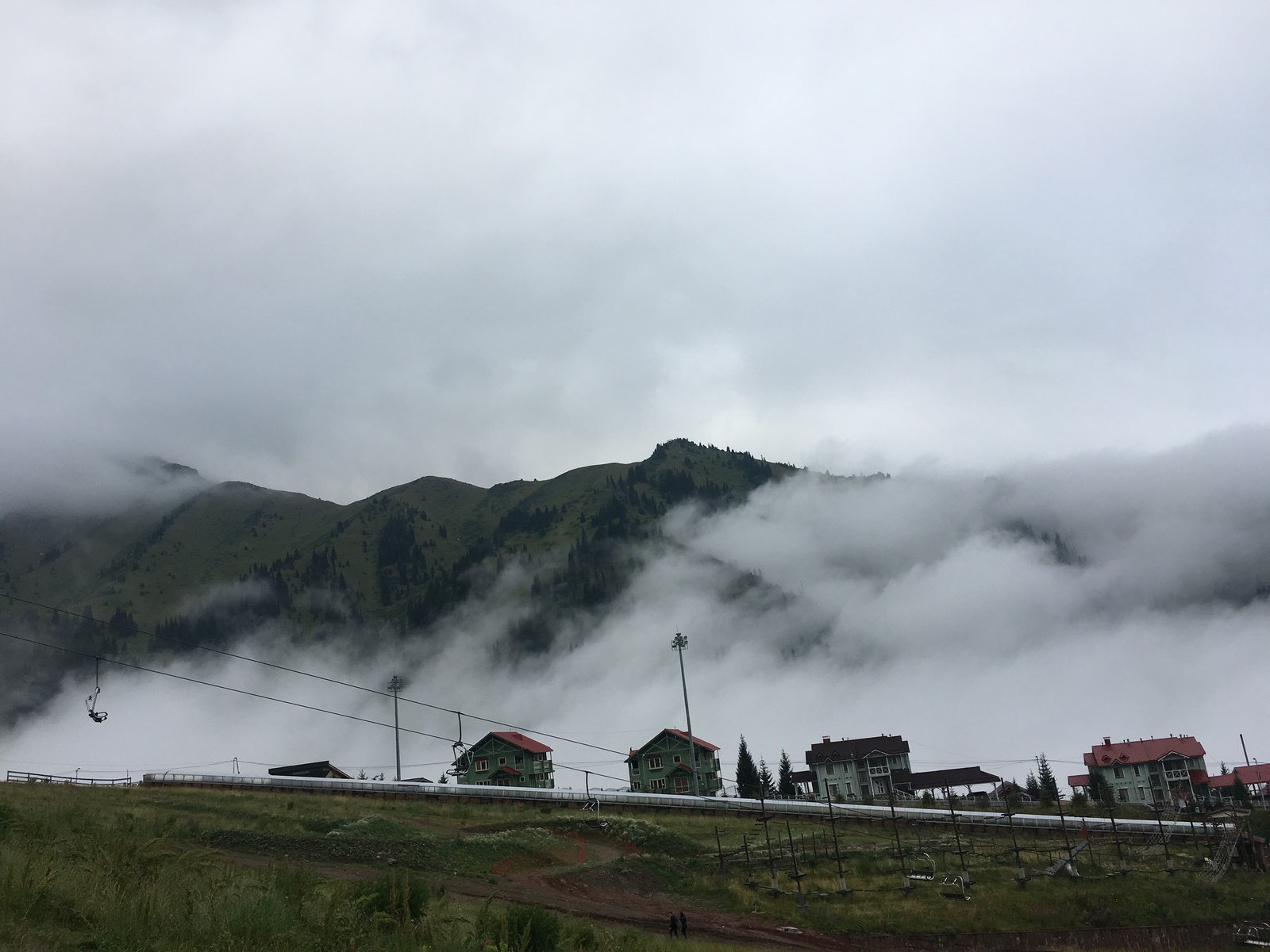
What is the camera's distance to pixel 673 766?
127m

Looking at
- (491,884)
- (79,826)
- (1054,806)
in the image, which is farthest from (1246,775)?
(79,826)

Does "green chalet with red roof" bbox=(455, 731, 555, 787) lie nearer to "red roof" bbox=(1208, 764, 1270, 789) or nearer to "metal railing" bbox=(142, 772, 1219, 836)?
"metal railing" bbox=(142, 772, 1219, 836)

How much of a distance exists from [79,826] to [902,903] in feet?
125

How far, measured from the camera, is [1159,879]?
2126 inches

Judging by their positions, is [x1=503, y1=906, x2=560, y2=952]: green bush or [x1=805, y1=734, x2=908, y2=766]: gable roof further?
[x1=805, y1=734, x2=908, y2=766]: gable roof

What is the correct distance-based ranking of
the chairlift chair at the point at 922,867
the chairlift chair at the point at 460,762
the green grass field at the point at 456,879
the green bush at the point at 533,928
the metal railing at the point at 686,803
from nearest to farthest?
the green grass field at the point at 456,879, the green bush at the point at 533,928, the chairlift chair at the point at 922,867, the metal railing at the point at 686,803, the chairlift chair at the point at 460,762

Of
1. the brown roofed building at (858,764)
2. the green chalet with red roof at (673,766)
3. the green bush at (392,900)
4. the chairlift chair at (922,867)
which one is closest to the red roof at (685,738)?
the green chalet with red roof at (673,766)

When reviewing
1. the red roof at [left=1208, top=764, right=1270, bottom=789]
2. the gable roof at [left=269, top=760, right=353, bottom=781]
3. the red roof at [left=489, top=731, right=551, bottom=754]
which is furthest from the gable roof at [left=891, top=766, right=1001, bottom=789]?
the gable roof at [left=269, top=760, right=353, bottom=781]

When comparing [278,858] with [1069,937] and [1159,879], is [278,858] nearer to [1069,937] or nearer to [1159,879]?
[1069,937]

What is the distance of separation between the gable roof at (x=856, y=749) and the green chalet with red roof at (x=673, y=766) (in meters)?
34.0

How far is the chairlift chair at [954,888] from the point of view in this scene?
157ft

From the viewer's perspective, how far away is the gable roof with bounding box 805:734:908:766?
15388cm

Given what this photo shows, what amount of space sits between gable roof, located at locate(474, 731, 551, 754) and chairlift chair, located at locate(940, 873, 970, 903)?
82.3m

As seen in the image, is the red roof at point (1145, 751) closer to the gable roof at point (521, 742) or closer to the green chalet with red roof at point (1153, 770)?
the green chalet with red roof at point (1153, 770)
